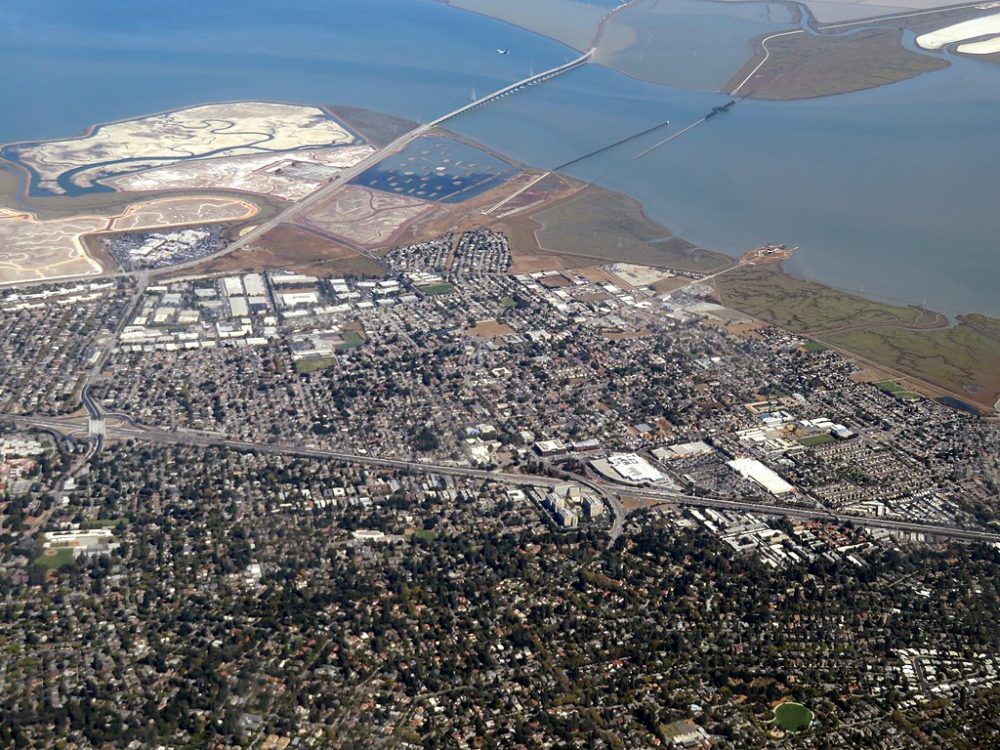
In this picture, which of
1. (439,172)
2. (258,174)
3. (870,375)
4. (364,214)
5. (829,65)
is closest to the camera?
(870,375)

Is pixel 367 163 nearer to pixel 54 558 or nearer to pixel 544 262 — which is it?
pixel 544 262

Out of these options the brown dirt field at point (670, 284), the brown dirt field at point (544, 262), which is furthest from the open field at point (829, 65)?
the brown dirt field at point (670, 284)

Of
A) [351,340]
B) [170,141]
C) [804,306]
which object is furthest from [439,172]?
[804,306]

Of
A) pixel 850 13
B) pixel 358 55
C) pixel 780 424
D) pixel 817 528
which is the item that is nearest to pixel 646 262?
pixel 780 424

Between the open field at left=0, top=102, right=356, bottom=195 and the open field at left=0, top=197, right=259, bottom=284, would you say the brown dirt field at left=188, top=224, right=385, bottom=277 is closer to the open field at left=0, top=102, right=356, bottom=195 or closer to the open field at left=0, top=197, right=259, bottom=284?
the open field at left=0, top=197, right=259, bottom=284

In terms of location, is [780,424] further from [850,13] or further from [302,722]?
[850,13]

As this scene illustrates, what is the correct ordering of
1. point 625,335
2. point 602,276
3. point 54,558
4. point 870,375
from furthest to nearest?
point 602,276, point 625,335, point 870,375, point 54,558

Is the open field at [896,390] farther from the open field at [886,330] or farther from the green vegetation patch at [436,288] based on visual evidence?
the green vegetation patch at [436,288]
